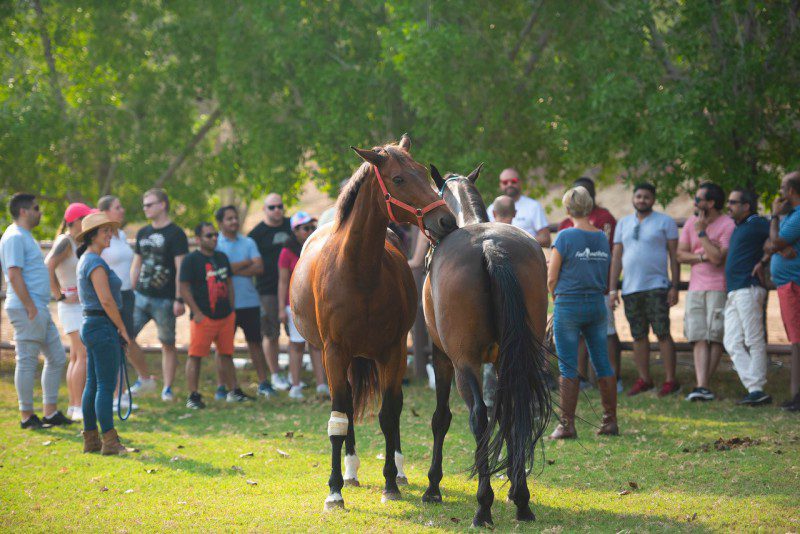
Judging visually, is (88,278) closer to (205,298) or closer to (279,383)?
(205,298)

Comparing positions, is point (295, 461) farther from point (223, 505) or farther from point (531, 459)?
point (531, 459)

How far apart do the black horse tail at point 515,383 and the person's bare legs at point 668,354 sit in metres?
4.81

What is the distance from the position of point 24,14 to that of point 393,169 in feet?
35.0

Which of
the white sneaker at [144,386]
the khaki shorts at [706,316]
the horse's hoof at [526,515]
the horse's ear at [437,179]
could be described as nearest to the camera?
the horse's hoof at [526,515]


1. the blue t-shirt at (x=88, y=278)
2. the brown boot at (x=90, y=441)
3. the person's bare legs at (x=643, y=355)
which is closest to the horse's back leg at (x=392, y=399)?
the blue t-shirt at (x=88, y=278)

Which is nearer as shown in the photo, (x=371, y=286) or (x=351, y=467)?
(x=371, y=286)

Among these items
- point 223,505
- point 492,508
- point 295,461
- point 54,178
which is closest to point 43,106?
point 54,178

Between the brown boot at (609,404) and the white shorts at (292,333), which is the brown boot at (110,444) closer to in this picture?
the white shorts at (292,333)

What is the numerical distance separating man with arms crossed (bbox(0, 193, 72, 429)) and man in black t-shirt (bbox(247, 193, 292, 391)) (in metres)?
2.68

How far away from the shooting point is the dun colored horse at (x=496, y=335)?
4.93 m

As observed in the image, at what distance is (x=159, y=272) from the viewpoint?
33.3 ft

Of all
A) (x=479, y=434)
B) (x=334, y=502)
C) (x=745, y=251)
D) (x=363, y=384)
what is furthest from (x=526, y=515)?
(x=745, y=251)

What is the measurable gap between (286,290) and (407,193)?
514cm

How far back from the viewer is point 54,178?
14.0 meters
